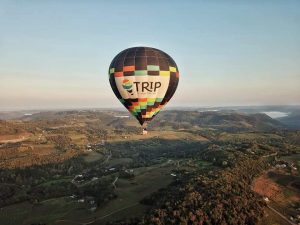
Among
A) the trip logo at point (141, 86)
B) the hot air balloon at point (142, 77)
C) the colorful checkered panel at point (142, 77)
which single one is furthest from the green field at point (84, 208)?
the trip logo at point (141, 86)

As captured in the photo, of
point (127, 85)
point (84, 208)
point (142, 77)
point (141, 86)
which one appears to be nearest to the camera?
point (142, 77)

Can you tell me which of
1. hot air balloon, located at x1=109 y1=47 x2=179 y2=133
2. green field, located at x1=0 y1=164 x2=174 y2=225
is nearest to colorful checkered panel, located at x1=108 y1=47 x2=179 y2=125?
hot air balloon, located at x1=109 y1=47 x2=179 y2=133

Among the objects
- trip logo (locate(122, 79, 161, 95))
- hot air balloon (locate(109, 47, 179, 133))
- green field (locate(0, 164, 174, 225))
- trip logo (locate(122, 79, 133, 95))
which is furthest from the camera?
green field (locate(0, 164, 174, 225))

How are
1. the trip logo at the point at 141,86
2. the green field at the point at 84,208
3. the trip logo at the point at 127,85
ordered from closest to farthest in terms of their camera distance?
the trip logo at the point at 141,86 → the trip logo at the point at 127,85 → the green field at the point at 84,208

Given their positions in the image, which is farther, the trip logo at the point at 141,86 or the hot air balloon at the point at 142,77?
the trip logo at the point at 141,86

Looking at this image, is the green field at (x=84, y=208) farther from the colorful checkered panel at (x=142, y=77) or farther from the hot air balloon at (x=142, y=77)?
the hot air balloon at (x=142, y=77)

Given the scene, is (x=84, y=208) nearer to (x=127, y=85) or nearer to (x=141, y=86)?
(x=127, y=85)

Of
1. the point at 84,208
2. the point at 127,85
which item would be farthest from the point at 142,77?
the point at 84,208

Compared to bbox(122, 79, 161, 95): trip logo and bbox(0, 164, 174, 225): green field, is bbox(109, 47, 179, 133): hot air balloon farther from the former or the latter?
bbox(0, 164, 174, 225): green field

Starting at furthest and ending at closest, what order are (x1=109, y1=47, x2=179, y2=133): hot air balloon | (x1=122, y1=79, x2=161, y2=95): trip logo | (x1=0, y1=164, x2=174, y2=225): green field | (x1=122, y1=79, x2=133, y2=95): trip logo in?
(x1=0, y1=164, x2=174, y2=225): green field → (x1=122, y1=79, x2=133, y2=95): trip logo → (x1=122, y1=79, x2=161, y2=95): trip logo → (x1=109, y1=47, x2=179, y2=133): hot air balloon
